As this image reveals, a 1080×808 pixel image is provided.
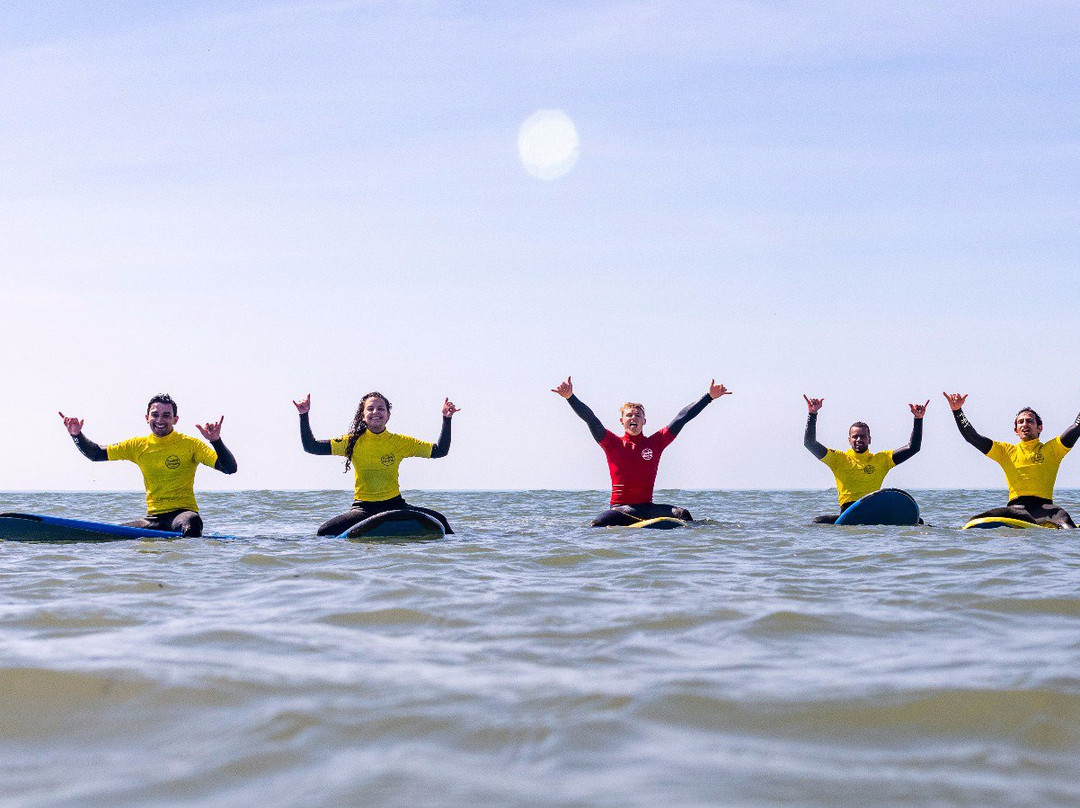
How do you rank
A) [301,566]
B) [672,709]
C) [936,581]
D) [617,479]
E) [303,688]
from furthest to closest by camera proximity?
[617,479]
[301,566]
[936,581]
[303,688]
[672,709]

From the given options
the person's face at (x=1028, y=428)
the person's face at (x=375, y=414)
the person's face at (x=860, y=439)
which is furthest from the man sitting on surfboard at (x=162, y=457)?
the person's face at (x=1028, y=428)

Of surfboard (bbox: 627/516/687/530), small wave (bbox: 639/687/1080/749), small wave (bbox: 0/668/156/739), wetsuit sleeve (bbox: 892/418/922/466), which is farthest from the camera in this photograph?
wetsuit sleeve (bbox: 892/418/922/466)

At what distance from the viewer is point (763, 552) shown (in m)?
9.70

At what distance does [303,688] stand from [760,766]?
6.08ft

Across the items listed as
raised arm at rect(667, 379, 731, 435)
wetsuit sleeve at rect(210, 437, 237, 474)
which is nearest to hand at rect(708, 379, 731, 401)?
raised arm at rect(667, 379, 731, 435)

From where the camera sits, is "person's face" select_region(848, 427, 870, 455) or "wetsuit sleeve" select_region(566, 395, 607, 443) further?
"person's face" select_region(848, 427, 870, 455)

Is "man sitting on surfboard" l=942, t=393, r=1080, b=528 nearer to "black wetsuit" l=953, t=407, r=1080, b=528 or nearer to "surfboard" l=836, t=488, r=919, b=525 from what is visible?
"black wetsuit" l=953, t=407, r=1080, b=528

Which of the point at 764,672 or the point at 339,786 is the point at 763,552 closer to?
the point at 764,672

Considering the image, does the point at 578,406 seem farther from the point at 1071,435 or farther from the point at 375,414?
the point at 1071,435

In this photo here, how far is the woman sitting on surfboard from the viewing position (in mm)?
12172

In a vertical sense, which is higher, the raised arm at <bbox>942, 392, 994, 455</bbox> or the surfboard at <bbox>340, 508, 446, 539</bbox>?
the raised arm at <bbox>942, 392, 994, 455</bbox>

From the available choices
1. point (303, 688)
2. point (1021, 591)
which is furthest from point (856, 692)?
point (1021, 591)

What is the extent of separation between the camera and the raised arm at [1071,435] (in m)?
13.0

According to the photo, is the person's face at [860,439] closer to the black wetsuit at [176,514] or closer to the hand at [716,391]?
the hand at [716,391]
